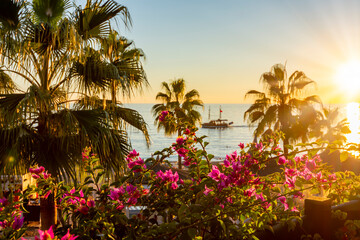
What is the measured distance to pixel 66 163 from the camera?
14.8 ft

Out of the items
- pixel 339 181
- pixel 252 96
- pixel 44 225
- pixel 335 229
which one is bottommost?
pixel 44 225

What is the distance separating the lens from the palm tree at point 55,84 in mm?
4348

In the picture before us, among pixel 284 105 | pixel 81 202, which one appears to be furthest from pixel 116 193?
pixel 284 105

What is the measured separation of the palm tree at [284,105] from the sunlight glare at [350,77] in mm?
1473

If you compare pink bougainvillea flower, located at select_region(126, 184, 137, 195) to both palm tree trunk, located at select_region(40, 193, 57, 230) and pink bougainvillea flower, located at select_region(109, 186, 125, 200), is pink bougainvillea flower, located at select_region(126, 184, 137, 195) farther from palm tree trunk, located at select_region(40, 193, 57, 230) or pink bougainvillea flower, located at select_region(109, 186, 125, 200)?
palm tree trunk, located at select_region(40, 193, 57, 230)

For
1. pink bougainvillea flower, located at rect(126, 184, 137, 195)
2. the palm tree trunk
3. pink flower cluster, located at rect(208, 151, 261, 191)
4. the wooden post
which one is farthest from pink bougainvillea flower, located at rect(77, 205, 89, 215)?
the palm tree trunk

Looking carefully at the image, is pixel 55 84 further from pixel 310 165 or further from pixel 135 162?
pixel 310 165

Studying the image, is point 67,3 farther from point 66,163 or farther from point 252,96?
Result: point 252,96

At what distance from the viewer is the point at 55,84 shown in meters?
5.48

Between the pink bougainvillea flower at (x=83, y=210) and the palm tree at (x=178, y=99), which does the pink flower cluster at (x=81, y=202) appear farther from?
the palm tree at (x=178, y=99)

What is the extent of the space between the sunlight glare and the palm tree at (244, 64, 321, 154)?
1.47 metres

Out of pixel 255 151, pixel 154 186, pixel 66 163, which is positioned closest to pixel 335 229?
pixel 255 151

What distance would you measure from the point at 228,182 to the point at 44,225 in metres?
4.18

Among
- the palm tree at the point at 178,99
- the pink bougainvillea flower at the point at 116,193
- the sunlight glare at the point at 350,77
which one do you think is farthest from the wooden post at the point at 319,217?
the palm tree at the point at 178,99
